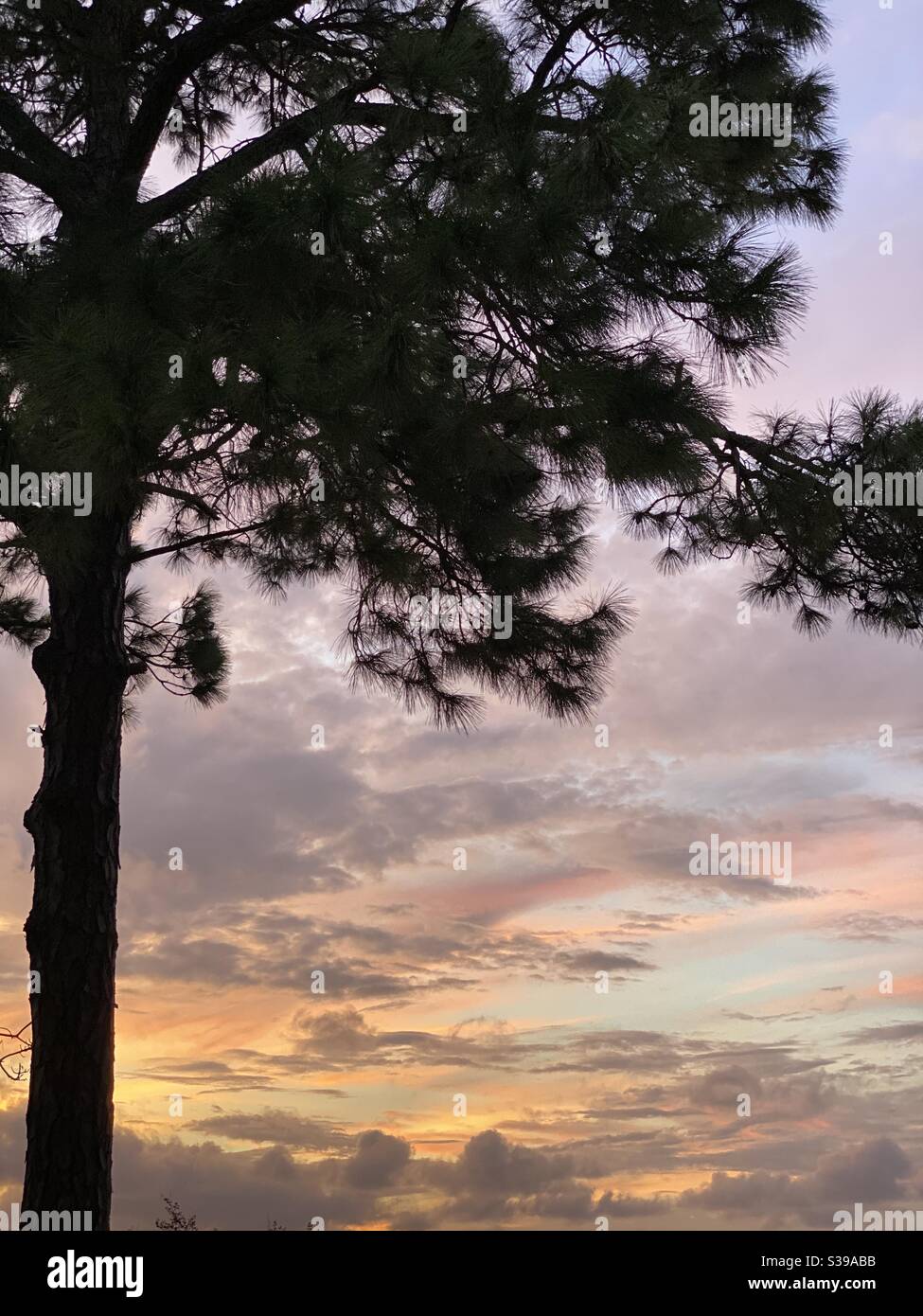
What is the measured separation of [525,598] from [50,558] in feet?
9.46

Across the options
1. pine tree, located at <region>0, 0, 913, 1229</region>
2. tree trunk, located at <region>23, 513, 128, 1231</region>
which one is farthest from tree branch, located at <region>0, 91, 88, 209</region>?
tree trunk, located at <region>23, 513, 128, 1231</region>

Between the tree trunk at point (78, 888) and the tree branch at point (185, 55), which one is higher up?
the tree branch at point (185, 55)

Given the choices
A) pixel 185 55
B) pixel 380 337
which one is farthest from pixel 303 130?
pixel 380 337

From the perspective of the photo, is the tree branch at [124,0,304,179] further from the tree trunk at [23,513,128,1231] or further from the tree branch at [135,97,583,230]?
the tree trunk at [23,513,128,1231]

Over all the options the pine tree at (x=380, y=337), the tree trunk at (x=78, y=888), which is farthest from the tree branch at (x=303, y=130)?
the tree trunk at (x=78, y=888)

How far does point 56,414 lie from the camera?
3.86 meters

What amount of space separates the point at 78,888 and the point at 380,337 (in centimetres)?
269

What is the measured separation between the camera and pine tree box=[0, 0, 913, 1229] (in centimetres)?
364

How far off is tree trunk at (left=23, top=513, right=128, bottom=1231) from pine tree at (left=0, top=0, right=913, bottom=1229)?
0.01 metres

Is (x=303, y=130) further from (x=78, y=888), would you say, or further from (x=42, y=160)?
(x=78, y=888)

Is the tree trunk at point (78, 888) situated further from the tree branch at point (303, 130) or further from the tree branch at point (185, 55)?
the tree branch at point (185, 55)

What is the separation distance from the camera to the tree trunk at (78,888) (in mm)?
4617

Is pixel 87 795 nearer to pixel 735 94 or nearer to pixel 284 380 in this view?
pixel 284 380

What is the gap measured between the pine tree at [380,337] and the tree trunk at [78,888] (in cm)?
1
